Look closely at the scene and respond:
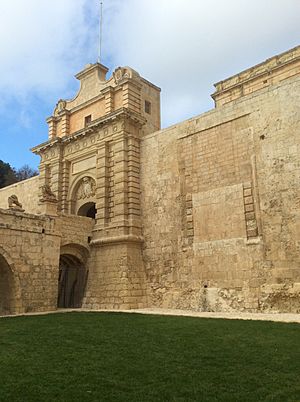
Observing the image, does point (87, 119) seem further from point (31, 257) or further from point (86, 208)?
point (31, 257)

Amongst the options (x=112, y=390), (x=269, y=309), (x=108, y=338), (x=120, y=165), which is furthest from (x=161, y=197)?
(x=112, y=390)

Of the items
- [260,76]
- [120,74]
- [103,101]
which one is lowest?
[103,101]

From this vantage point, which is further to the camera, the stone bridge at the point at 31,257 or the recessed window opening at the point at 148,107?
the recessed window opening at the point at 148,107

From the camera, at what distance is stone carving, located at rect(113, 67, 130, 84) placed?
51.5ft

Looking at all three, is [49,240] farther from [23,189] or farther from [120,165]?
[23,189]

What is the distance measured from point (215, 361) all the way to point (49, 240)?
9.18 meters

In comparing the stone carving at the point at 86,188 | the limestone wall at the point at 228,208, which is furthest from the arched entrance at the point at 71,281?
the limestone wall at the point at 228,208

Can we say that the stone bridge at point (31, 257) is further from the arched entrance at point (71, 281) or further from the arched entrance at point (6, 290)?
the arched entrance at point (71, 281)

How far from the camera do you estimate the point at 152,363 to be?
14.8 ft

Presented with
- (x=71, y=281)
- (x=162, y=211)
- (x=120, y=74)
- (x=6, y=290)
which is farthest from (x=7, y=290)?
(x=120, y=74)

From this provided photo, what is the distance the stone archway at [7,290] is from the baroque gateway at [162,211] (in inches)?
1.7

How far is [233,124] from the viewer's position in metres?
12.3

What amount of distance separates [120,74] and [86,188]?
499 cm

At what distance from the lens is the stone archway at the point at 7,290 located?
37.4 feet
